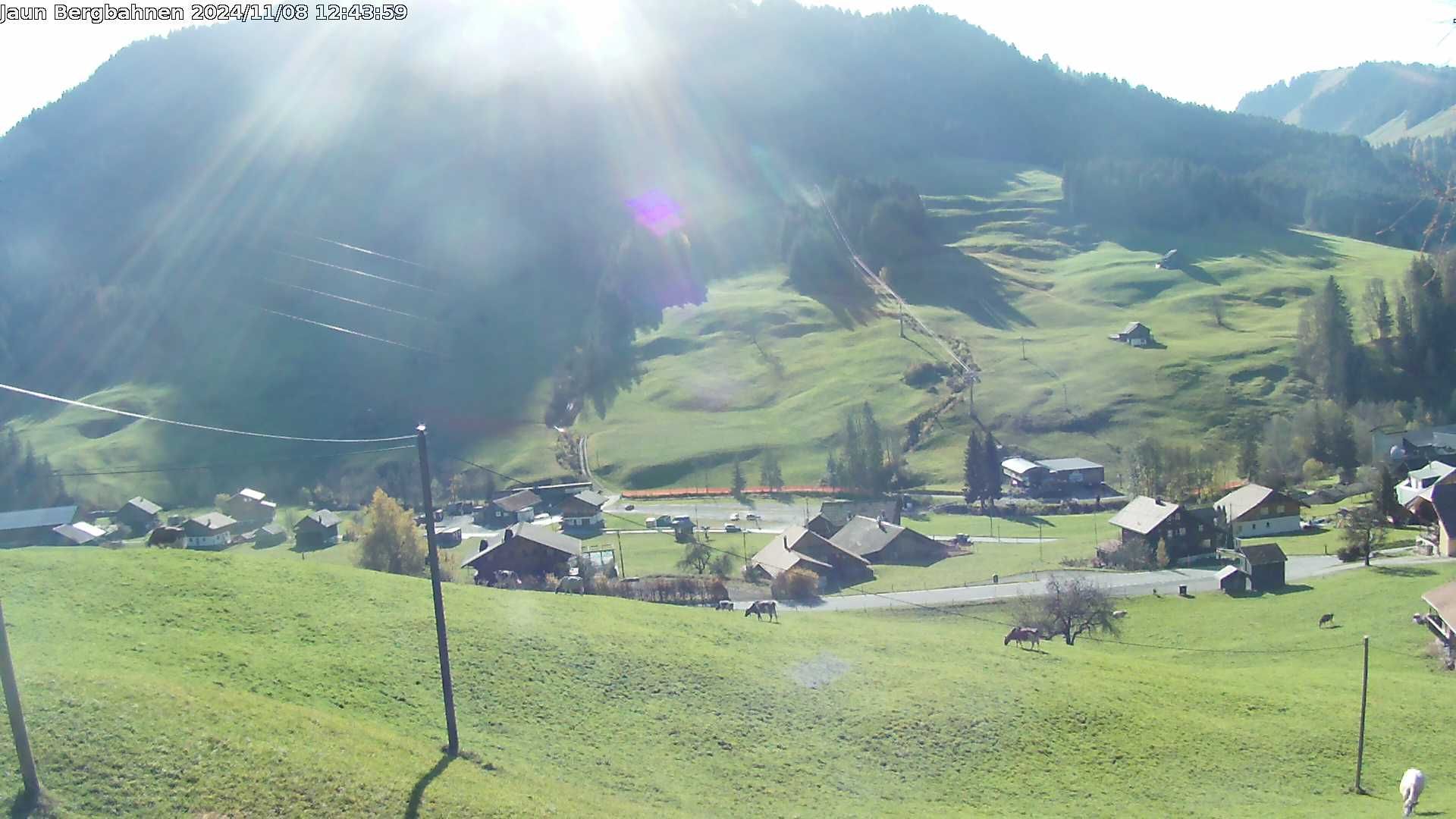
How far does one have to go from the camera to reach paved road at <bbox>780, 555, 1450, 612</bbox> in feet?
196

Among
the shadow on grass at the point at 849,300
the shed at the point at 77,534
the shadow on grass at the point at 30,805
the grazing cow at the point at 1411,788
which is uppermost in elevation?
the shadow on grass at the point at 849,300

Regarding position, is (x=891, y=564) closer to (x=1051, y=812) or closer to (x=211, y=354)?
(x=1051, y=812)

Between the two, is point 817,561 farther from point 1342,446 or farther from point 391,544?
point 1342,446

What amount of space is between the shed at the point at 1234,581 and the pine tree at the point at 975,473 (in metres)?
42.5

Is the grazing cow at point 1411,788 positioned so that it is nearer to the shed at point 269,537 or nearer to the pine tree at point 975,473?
the pine tree at point 975,473

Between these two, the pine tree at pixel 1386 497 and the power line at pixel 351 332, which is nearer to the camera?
the pine tree at pixel 1386 497

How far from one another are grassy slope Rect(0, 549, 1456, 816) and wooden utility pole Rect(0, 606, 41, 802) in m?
0.65

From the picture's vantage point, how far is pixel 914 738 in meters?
28.6

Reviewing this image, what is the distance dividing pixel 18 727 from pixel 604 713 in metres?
A: 14.9

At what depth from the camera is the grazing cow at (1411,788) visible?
83.6 feet

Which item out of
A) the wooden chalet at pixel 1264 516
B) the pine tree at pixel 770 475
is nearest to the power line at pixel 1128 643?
the wooden chalet at pixel 1264 516

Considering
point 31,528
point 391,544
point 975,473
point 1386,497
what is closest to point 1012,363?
point 975,473

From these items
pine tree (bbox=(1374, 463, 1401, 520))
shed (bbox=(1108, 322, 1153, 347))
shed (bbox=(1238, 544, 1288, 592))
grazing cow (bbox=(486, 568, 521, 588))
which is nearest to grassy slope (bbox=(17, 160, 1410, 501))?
shed (bbox=(1108, 322, 1153, 347))

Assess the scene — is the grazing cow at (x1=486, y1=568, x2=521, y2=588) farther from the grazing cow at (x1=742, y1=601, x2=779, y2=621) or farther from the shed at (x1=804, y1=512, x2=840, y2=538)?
the shed at (x1=804, y1=512, x2=840, y2=538)
